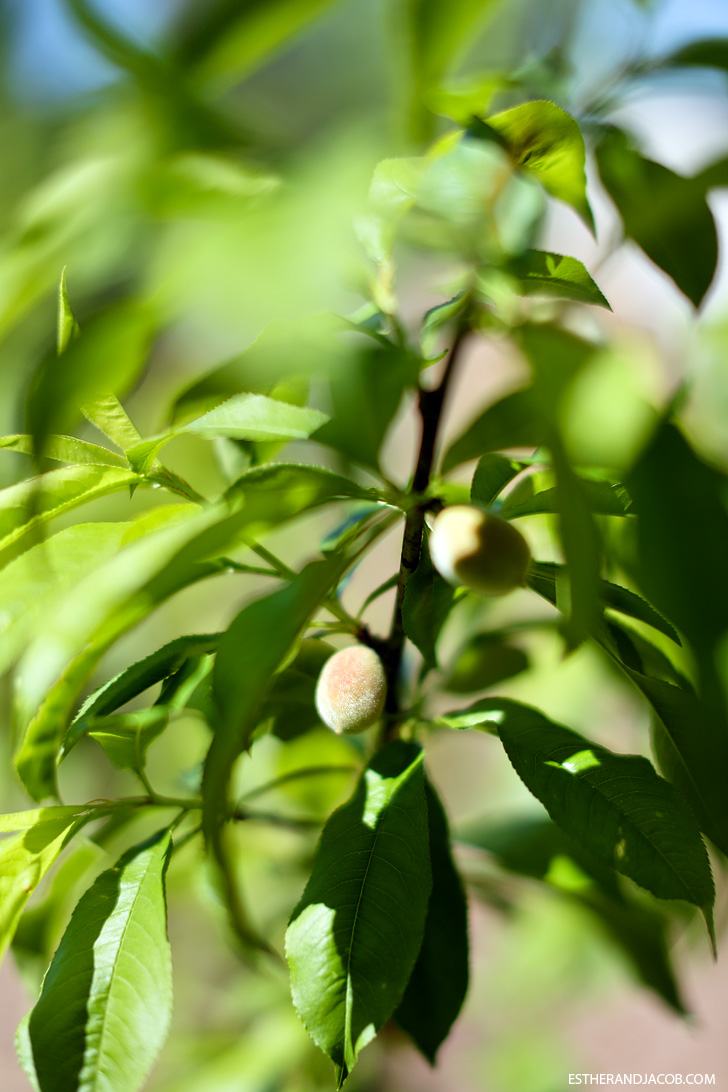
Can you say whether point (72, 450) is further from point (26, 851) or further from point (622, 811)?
point (622, 811)

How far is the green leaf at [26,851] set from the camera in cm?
43

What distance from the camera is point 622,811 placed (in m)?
0.41

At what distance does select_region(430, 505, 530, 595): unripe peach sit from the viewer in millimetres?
341

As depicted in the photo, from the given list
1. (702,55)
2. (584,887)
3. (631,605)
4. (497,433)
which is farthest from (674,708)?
(702,55)

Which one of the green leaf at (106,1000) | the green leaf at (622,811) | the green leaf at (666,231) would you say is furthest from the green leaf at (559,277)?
the green leaf at (106,1000)

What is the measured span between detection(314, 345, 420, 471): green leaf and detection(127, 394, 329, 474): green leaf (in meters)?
0.02

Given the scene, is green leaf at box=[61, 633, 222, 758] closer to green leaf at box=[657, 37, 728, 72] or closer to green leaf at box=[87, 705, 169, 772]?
green leaf at box=[87, 705, 169, 772]

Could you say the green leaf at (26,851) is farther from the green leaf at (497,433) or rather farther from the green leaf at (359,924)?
the green leaf at (497,433)

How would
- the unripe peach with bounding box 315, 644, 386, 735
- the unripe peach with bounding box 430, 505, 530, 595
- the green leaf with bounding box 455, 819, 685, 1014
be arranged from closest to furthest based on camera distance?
the unripe peach with bounding box 430, 505, 530, 595
the unripe peach with bounding box 315, 644, 386, 735
the green leaf with bounding box 455, 819, 685, 1014

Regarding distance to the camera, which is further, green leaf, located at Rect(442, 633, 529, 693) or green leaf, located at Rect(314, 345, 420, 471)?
green leaf, located at Rect(442, 633, 529, 693)

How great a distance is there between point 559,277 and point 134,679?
12.2 inches

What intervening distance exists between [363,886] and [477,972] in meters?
1.23

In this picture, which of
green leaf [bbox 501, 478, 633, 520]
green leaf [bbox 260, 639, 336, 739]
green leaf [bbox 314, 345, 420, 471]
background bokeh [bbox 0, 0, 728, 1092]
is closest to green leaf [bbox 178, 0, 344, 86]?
background bokeh [bbox 0, 0, 728, 1092]

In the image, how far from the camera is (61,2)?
0.93 ft
